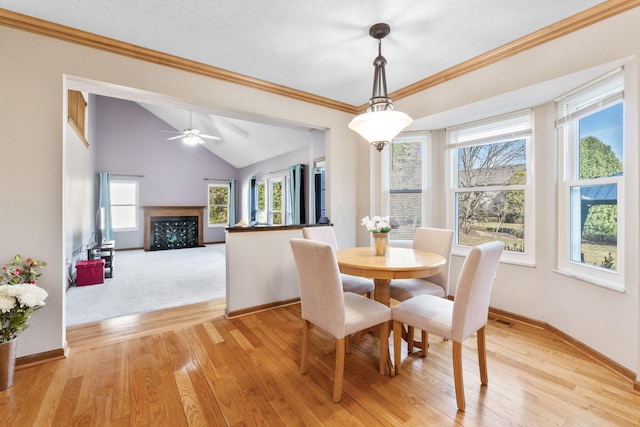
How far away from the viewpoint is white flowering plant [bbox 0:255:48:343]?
1743 mm

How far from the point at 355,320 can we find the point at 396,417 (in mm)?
541

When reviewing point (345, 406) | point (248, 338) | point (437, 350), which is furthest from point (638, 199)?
point (248, 338)

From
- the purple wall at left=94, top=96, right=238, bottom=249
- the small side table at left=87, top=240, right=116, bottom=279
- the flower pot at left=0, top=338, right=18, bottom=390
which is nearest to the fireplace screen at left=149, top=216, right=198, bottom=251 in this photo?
the purple wall at left=94, top=96, right=238, bottom=249

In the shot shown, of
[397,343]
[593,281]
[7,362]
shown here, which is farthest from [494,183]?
[7,362]

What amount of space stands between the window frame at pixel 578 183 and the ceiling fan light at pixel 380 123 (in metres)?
1.48

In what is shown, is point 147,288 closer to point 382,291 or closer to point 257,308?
point 257,308

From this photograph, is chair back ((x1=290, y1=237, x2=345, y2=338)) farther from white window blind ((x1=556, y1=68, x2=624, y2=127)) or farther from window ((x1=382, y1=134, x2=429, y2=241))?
white window blind ((x1=556, y1=68, x2=624, y2=127))

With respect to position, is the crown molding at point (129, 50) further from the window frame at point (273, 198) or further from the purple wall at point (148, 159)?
the purple wall at point (148, 159)

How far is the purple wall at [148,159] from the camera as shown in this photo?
296 inches

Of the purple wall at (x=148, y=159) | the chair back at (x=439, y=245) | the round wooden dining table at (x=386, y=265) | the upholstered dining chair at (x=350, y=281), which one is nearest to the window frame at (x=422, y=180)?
the chair back at (x=439, y=245)

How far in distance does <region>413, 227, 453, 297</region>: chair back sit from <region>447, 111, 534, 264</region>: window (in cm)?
91

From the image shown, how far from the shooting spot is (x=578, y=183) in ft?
7.86

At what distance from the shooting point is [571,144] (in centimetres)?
249

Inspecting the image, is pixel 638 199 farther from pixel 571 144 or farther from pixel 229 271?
pixel 229 271
